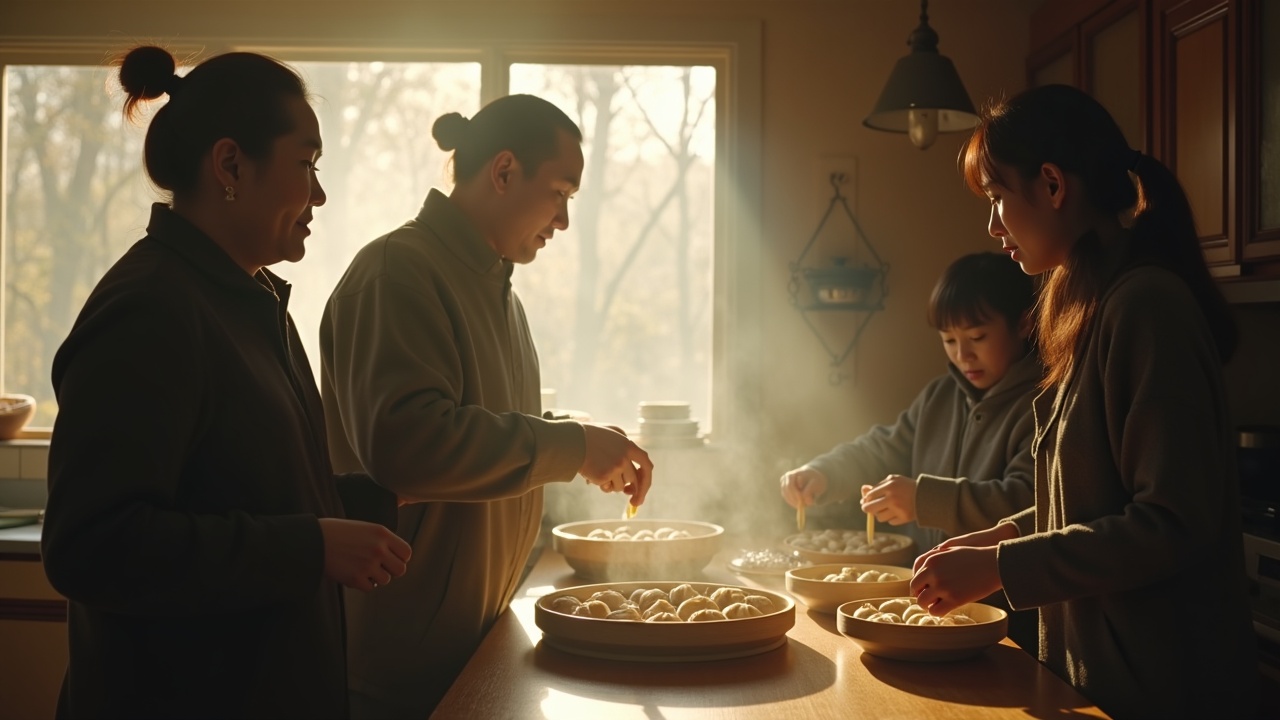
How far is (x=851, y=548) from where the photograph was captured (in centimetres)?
240

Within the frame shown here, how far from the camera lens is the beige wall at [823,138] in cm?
348

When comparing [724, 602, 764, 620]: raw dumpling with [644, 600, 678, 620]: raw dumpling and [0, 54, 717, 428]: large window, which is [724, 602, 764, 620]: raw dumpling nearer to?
[644, 600, 678, 620]: raw dumpling

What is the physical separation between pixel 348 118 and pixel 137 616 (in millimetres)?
2727

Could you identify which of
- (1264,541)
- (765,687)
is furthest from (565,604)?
(1264,541)

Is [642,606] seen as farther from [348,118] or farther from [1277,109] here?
[348,118]

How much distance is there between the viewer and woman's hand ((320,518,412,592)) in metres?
1.19

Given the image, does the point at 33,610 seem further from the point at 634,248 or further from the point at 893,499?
the point at 893,499

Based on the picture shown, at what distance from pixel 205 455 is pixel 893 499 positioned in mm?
1444

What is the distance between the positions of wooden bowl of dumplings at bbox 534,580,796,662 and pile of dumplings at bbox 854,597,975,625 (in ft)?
0.41

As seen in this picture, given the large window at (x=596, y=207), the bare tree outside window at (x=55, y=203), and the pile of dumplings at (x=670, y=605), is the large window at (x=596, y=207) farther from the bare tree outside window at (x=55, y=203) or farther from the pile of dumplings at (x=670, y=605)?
the pile of dumplings at (x=670, y=605)

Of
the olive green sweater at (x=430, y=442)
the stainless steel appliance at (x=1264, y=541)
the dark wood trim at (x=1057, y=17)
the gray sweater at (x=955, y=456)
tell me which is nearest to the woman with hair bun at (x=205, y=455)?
the olive green sweater at (x=430, y=442)

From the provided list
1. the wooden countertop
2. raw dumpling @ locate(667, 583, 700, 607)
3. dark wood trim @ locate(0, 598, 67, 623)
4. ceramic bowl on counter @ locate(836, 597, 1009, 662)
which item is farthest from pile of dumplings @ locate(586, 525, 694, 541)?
dark wood trim @ locate(0, 598, 67, 623)

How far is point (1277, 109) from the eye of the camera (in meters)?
2.22

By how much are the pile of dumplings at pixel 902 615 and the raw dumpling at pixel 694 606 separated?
0.23 m
